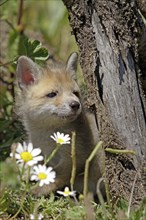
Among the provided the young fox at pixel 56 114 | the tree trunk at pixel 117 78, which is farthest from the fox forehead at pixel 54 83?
the tree trunk at pixel 117 78

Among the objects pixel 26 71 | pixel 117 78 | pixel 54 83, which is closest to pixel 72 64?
pixel 54 83

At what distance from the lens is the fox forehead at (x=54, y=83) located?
4.71 m

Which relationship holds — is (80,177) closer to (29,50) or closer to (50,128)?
(50,128)

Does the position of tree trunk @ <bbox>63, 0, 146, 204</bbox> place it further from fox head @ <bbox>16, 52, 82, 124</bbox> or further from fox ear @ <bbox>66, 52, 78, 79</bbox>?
fox ear @ <bbox>66, 52, 78, 79</bbox>

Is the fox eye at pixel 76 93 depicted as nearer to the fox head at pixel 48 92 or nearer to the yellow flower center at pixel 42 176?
the fox head at pixel 48 92

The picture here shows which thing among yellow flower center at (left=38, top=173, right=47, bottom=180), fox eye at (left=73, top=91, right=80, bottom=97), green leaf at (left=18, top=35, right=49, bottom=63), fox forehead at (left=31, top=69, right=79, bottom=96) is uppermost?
green leaf at (left=18, top=35, right=49, bottom=63)

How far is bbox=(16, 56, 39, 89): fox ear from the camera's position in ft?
15.0

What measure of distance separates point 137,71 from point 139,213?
875mm

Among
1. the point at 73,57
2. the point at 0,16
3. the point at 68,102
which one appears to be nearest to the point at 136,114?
the point at 68,102

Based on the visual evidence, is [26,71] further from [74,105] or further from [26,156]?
[26,156]

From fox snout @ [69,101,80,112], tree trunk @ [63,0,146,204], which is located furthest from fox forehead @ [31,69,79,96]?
tree trunk @ [63,0,146,204]

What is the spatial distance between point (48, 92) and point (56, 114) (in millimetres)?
243

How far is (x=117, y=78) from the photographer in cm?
359

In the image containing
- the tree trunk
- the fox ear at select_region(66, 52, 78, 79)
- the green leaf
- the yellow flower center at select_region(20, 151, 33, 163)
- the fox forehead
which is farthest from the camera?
the fox ear at select_region(66, 52, 78, 79)
